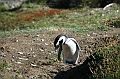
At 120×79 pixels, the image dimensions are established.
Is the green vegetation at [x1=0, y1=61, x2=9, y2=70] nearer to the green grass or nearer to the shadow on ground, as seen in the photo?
the shadow on ground

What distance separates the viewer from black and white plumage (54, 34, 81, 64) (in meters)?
7.91

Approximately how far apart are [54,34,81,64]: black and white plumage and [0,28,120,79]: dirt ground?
0.21 meters

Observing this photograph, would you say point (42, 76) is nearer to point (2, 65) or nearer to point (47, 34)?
point (2, 65)

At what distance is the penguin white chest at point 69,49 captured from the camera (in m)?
8.31

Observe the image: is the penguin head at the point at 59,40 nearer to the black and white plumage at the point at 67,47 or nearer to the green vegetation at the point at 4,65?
the black and white plumage at the point at 67,47

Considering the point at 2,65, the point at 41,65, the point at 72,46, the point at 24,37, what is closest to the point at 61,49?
the point at 72,46

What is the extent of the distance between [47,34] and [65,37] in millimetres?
4777

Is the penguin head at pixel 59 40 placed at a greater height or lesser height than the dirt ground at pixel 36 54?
greater

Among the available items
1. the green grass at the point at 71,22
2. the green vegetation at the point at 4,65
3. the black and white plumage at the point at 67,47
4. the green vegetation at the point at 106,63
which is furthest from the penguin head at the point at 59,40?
the green grass at the point at 71,22

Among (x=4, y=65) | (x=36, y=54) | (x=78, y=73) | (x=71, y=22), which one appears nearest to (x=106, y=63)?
(x=78, y=73)

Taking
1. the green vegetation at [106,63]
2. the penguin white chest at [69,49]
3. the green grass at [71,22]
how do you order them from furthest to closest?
the green grass at [71,22]
the penguin white chest at [69,49]
the green vegetation at [106,63]

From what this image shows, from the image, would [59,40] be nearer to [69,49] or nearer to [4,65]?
[69,49]

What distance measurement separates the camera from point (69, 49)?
847 cm

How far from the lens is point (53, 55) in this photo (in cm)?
991
